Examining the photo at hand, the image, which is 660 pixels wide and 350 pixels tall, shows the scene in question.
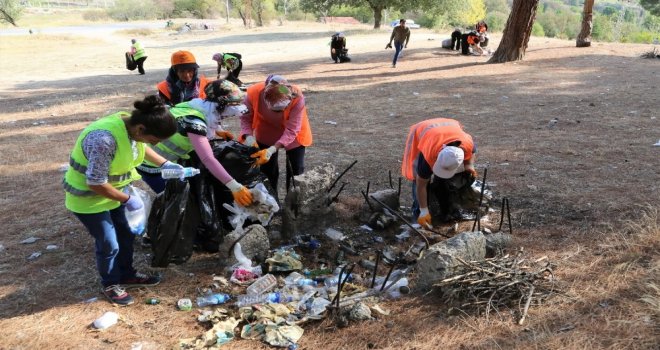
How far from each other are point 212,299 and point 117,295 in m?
0.55

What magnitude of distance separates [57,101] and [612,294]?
1160 centimetres

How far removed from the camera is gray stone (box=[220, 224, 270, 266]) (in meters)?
3.04

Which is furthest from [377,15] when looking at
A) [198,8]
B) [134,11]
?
[134,11]

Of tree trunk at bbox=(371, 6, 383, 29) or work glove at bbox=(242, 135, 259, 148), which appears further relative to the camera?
tree trunk at bbox=(371, 6, 383, 29)

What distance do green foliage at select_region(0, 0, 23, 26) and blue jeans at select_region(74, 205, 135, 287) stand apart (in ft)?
161

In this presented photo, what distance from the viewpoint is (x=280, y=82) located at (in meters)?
3.35

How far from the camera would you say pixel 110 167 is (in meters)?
2.43

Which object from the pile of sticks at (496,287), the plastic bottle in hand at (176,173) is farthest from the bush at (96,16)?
the pile of sticks at (496,287)

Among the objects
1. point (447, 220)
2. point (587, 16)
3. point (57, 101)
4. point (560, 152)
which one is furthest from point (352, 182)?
point (587, 16)

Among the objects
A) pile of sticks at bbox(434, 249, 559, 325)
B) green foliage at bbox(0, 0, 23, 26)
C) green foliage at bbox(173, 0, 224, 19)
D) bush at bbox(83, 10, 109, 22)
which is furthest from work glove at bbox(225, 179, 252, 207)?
bush at bbox(83, 10, 109, 22)

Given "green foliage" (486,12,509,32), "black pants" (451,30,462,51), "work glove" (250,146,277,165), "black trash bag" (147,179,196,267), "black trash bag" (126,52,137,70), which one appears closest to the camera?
"black trash bag" (147,179,196,267)

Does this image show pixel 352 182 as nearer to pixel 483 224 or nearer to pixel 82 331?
pixel 483 224

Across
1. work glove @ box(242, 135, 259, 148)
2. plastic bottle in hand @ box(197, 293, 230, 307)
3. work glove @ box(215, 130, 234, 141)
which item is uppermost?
work glove @ box(215, 130, 234, 141)

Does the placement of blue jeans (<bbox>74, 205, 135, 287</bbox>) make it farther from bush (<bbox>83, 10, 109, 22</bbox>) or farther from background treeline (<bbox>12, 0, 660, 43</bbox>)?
bush (<bbox>83, 10, 109, 22</bbox>)
